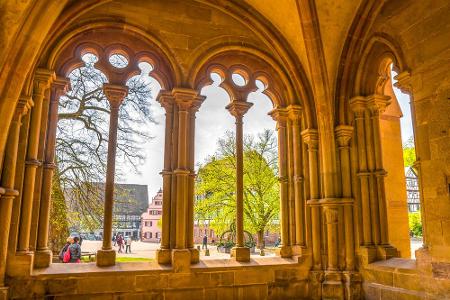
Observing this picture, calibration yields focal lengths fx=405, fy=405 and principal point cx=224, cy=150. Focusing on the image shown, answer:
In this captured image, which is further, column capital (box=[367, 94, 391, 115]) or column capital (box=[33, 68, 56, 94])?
column capital (box=[367, 94, 391, 115])

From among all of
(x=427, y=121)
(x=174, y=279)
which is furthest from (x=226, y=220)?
(x=427, y=121)

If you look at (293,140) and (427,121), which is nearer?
(427,121)

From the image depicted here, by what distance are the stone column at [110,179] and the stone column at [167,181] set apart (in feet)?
1.92

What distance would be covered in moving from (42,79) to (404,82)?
4.57 meters

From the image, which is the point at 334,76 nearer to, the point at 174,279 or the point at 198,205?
the point at 174,279

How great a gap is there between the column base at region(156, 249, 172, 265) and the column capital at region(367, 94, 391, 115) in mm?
3594

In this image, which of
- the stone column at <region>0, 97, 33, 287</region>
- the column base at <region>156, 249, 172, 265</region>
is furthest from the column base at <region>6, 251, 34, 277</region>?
the column base at <region>156, 249, 172, 265</region>

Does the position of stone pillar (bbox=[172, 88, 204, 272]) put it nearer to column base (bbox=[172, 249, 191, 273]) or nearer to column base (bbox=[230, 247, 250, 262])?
column base (bbox=[172, 249, 191, 273])

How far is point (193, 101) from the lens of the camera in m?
5.93

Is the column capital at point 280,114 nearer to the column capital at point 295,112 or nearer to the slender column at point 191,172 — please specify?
the column capital at point 295,112

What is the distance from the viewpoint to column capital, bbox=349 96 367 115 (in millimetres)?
6027

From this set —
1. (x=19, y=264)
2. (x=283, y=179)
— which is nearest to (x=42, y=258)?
(x=19, y=264)

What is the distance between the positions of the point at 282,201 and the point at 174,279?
6.93 feet

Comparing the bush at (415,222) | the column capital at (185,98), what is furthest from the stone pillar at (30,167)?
the bush at (415,222)
